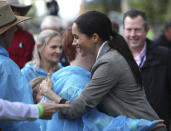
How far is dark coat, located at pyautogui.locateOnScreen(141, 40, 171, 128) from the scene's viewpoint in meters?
4.40

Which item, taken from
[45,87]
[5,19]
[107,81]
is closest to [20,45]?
[45,87]

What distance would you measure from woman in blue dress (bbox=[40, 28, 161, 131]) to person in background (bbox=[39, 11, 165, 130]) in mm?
82

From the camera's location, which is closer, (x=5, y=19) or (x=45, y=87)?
(x=5, y=19)

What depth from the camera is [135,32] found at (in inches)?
195

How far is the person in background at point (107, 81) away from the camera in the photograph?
2.92 m

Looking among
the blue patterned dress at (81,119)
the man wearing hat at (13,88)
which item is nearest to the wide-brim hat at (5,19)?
the man wearing hat at (13,88)

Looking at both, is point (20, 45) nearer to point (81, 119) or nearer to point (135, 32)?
point (135, 32)

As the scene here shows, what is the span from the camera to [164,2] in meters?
38.2

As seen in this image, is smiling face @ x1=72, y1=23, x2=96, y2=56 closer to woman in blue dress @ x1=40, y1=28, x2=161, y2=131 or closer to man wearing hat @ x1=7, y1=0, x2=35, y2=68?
woman in blue dress @ x1=40, y1=28, x2=161, y2=131

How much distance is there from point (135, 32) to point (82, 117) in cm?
219

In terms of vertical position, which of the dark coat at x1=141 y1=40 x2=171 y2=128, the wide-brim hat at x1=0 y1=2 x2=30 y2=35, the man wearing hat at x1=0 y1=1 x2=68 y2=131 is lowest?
the dark coat at x1=141 y1=40 x2=171 y2=128

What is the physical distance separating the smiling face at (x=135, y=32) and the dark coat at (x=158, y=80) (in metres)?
0.32

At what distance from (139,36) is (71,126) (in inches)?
84.7

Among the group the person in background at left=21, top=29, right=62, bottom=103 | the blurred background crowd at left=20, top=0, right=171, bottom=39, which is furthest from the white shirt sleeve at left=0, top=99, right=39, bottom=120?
the blurred background crowd at left=20, top=0, right=171, bottom=39
